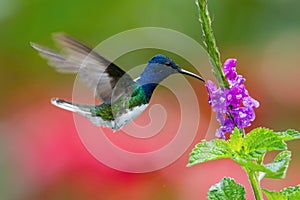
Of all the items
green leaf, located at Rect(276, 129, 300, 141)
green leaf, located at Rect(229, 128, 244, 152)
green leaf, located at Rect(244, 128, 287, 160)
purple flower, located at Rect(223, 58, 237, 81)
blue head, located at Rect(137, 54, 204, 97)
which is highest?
blue head, located at Rect(137, 54, 204, 97)

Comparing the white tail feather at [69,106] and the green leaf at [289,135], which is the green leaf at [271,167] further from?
the white tail feather at [69,106]

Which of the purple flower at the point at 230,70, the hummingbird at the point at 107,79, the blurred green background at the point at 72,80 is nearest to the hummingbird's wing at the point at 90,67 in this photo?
the hummingbird at the point at 107,79

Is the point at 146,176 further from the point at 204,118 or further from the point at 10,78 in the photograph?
the point at 10,78

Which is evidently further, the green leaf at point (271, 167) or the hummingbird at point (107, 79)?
the hummingbird at point (107, 79)

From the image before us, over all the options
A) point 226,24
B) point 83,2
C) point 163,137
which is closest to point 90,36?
point 83,2

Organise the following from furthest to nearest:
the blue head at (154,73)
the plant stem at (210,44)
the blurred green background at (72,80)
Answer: the blurred green background at (72,80) < the blue head at (154,73) < the plant stem at (210,44)

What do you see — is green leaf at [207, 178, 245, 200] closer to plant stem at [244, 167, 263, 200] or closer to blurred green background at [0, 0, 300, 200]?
plant stem at [244, 167, 263, 200]

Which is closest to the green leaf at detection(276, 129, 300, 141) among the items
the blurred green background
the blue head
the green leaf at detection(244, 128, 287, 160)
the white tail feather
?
the green leaf at detection(244, 128, 287, 160)
